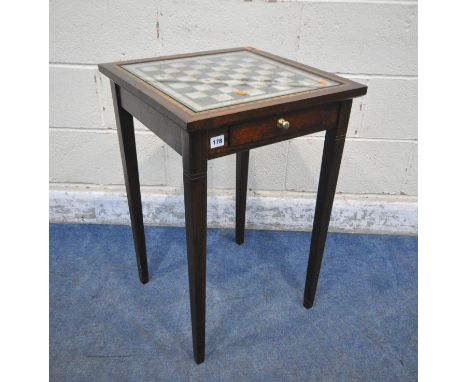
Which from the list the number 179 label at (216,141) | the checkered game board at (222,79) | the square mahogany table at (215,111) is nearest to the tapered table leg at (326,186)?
the square mahogany table at (215,111)

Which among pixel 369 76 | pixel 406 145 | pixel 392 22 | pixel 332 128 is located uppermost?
pixel 392 22

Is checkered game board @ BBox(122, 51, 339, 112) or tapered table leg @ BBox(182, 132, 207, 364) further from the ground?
checkered game board @ BBox(122, 51, 339, 112)

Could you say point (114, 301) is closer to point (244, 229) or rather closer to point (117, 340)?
point (117, 340)

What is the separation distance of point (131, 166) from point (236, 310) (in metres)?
0.57

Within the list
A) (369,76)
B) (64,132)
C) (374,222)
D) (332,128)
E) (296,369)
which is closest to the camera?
(332,128)

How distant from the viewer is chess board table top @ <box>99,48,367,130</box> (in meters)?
0.85

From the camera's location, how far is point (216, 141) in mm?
866

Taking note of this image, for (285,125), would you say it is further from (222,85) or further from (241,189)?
(241,189)

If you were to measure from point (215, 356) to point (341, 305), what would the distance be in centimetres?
46

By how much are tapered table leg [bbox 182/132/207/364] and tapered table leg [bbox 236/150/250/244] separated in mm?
548

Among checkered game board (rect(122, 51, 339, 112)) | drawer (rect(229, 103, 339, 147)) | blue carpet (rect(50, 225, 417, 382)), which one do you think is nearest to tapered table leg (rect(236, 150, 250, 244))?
blue carpet (rect(50, 225, 417, 382))

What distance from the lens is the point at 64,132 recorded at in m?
1.60

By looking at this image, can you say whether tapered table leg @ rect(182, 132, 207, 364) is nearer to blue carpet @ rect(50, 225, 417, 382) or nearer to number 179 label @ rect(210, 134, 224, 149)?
number 179 label @ rect(210, 134, 224, 149)

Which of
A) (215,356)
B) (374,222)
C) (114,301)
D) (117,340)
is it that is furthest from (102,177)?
(374,222)
